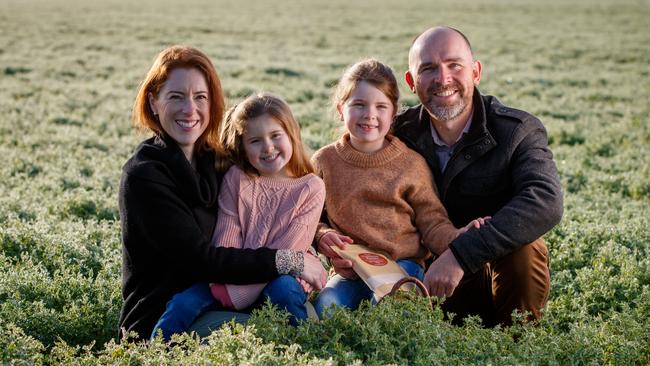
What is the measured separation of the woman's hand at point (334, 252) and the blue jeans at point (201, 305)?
506 mm

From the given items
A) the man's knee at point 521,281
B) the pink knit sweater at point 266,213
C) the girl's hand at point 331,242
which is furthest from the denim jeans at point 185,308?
the man's knee at point 521,281

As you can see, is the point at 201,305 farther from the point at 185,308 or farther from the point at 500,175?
the point at 500,175

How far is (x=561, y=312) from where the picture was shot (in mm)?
6527

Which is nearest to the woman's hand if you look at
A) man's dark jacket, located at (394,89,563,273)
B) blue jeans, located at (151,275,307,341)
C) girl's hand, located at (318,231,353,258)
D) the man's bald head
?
girl's hand, located at (318,231,353,258)

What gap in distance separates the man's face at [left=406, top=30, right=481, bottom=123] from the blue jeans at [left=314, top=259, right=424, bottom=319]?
4.23 feet

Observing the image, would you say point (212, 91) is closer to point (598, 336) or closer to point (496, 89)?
point (598, 336)

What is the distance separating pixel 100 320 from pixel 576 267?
4755 mm

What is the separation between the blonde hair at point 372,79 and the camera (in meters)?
5.84

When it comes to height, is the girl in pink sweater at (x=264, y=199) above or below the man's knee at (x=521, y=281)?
above

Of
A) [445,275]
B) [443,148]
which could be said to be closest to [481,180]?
[443,148]

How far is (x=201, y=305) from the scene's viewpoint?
5.20 meters

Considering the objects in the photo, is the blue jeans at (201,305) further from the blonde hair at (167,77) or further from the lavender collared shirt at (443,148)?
the lavender collared shirt at (443,148)

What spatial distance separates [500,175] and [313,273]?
1812mm

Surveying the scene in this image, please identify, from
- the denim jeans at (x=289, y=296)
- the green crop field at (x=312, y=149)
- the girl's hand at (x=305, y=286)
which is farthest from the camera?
the girl's hand at (x=305, y=286)
